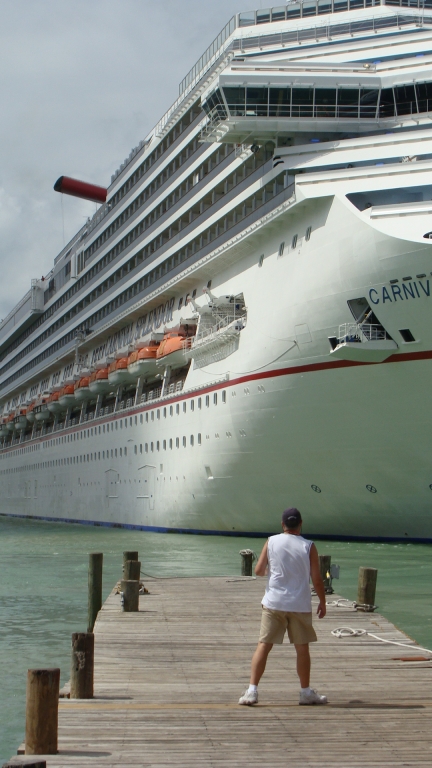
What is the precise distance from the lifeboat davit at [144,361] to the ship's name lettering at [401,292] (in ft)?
52.6

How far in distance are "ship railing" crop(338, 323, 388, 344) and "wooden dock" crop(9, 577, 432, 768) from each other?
35.1 feet

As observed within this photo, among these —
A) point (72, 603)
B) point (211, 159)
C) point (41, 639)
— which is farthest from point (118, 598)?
point (211, 159)

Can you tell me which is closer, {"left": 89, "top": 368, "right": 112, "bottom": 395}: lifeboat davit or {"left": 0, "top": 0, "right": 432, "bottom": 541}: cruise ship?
{"left": 0, "top": 0, "right": 432, "bottom": 541}: cruise ship

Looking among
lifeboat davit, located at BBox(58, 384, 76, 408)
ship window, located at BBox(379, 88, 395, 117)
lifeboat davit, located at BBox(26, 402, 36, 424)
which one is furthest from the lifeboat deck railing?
lifeboat davit, located at BBox(26, 402, 36, 424)

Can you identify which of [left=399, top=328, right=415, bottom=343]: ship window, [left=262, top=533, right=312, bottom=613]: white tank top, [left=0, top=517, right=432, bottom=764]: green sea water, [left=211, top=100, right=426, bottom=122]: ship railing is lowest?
[left=0, top=517, right=432, bottom=764]: green sea water

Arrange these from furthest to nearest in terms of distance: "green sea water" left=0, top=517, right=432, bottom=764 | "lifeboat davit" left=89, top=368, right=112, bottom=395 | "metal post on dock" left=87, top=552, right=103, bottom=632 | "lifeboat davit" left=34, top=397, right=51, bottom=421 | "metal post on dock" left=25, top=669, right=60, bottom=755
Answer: "lifeboat davit" left=34, top=397, right=51, bottom=421 → "lifeboat davit" left=89, top=368, right=112, bottom=395 → "metal post on dock" left=87, top=552, right=103, bottom=632 → "green sea water" left=0, top=517, right=432, bottom=764 → "metal post on dock" left=25, top=669, right=60, bottom=755

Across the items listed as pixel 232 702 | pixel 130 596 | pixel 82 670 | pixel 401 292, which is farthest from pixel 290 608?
pixel 401 292

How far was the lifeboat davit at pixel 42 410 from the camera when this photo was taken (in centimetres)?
5712

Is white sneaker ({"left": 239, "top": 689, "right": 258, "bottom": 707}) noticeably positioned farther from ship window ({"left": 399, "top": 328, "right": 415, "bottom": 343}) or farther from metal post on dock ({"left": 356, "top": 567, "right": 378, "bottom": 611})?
ship window ({"left": 399, "top": 328, "right": 415, "bottom": 343})

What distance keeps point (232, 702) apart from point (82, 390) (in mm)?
41434

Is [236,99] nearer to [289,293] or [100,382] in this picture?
[289,293]

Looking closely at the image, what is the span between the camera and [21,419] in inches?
2527

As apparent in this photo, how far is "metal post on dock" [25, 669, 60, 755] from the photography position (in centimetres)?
519

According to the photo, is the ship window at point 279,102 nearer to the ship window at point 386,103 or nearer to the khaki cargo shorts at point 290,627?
the ship window at point 386,103
